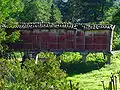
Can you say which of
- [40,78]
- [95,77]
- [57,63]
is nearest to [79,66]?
[95,77]

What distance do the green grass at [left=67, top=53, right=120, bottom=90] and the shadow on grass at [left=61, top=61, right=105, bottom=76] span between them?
0.57m

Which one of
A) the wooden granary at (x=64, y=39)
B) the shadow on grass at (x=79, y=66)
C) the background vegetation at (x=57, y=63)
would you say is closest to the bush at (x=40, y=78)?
the background vegetation at (x=57, y=63)

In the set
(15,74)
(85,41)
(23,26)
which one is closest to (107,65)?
(85,41)

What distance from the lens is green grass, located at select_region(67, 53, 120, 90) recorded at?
22125 mm

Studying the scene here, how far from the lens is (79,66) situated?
1122 inches

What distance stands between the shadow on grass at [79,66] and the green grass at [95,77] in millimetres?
574

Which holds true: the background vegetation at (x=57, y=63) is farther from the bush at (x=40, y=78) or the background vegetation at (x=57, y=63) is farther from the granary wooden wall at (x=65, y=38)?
the granary wooden wall at (x=65, y=38)

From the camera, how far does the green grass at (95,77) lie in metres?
22.1

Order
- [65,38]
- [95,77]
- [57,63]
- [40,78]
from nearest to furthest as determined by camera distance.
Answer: [40,78], [57,63], [95,77], [65,38]

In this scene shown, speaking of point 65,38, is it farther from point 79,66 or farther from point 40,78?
point 40,78

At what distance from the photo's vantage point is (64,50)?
29.5 meters

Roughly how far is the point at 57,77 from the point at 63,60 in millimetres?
17606

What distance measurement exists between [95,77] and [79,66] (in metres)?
3.62

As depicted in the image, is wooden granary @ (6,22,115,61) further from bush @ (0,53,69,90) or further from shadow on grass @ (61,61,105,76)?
bush @ (0,53,69,90)
